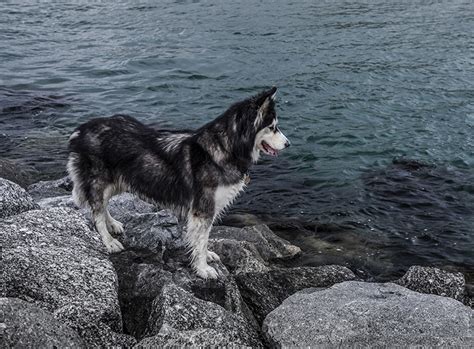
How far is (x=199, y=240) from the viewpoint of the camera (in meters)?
7.65

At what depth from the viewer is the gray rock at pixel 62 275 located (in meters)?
5.80

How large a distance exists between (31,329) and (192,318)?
71.0 inches

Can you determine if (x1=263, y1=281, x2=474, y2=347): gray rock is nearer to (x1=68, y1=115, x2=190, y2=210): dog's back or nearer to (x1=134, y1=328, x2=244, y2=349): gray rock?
(x1=134, y1=328, x2=244, y2=349): gray rock

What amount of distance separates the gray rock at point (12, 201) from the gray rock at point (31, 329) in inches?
113

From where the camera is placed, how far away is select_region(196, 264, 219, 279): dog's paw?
752 centimetres

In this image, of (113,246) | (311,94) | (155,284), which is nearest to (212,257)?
(155,284)

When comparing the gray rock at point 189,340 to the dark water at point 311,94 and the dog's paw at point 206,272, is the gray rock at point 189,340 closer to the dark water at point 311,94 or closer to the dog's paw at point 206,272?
the dog's paw at point 206,272

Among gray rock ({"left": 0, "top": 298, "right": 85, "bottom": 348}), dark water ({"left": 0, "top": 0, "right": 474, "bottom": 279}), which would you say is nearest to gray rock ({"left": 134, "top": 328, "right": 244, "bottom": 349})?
gray rock ({"left": 0, "top": 298, "right": 85, "bottom": 348})

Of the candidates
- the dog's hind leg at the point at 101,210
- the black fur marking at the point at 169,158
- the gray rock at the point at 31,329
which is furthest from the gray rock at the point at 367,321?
the dog's hind leg at the point at 101,210

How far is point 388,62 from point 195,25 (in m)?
10.7

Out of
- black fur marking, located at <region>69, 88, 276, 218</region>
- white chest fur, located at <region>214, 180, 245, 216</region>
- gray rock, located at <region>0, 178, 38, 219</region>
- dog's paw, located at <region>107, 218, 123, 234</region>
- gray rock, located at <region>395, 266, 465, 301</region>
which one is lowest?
gray rock, located at <region>395, 266, 465, 301</region>

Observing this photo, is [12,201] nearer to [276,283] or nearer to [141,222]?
[141,222]

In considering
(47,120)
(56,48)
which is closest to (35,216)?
(47,120)

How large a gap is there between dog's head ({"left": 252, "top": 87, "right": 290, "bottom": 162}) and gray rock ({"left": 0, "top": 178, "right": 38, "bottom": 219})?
3330 mm
